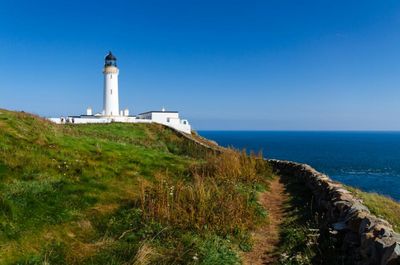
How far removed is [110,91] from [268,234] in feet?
175

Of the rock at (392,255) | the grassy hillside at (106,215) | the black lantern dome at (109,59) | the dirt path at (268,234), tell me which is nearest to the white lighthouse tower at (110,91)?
the black lantern dome at (109,59)

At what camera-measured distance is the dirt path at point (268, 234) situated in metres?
7.39

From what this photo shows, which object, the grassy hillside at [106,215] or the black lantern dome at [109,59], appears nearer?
the grassy hillside at [106,215]

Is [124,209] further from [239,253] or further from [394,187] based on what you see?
[394,187]

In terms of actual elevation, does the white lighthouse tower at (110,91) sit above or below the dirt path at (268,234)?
above

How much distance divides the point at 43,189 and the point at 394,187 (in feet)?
153

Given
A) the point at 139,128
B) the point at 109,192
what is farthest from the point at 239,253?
the point at 139,128

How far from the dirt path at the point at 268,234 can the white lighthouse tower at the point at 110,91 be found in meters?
48.2

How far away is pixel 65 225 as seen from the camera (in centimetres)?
790

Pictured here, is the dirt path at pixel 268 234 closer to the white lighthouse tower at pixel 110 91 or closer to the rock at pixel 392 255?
the rock at pixel 392 255

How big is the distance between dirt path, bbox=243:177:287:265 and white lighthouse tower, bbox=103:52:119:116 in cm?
4822

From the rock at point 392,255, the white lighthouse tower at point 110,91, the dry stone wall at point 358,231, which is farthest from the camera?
the white lighthouse tower at point 110,91

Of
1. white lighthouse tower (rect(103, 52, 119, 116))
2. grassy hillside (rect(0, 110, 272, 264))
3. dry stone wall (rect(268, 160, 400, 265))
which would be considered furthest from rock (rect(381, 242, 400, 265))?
white lighthouse tower (rect(103, 52, 119, 116))

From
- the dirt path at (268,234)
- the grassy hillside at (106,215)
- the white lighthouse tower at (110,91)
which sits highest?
the white lighthouse tower at (110,91)
